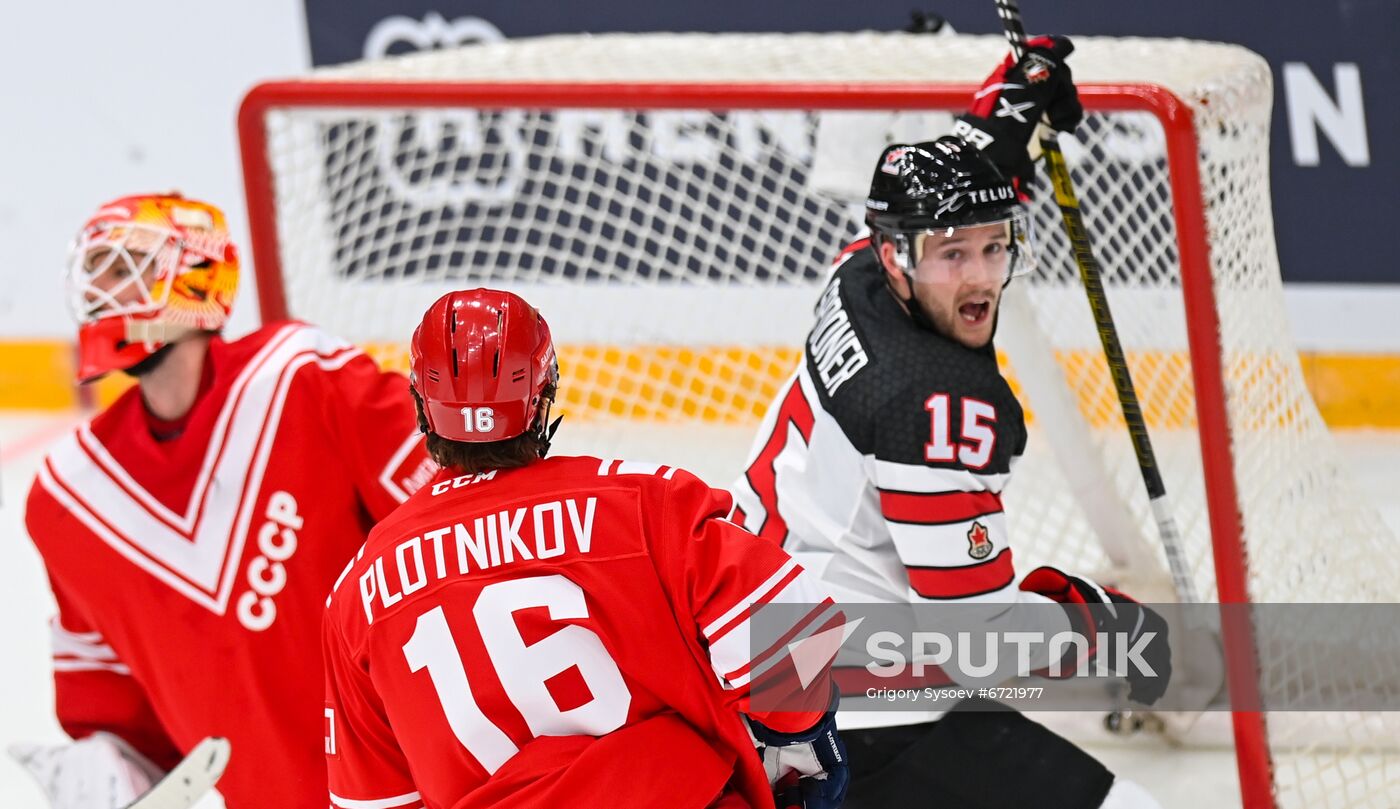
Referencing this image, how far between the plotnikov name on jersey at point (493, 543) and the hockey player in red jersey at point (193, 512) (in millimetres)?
514

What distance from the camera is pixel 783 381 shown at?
138 inches

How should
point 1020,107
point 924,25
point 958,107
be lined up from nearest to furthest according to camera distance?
1. point 1020,107
2. point 958,107
3. point 924,25

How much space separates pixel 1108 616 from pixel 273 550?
3.26 ft

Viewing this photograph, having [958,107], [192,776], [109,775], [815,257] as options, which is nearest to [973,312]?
[958,107]

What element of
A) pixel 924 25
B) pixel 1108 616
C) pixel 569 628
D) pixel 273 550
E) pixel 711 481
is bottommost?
pixel 711 481

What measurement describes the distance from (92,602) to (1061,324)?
1.67 meters

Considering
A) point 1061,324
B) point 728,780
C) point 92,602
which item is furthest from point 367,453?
point 1061,324

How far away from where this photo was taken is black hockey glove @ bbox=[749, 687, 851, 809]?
1639 millimetres

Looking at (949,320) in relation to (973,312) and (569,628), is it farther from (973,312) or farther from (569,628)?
(569,628)

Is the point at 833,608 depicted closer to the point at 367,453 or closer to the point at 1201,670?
the point at 367,453

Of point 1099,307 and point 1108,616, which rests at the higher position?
point 1099,307

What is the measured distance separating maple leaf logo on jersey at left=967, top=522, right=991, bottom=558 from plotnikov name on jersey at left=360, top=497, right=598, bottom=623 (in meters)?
0.53

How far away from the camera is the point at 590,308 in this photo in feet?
11.3

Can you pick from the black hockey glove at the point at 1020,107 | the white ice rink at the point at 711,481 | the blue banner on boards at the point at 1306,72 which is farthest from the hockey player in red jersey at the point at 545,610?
the blue banner on boards at the point at 1306,72
